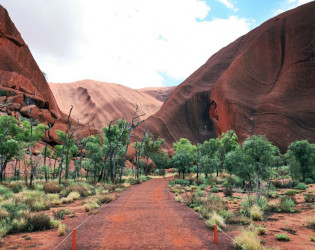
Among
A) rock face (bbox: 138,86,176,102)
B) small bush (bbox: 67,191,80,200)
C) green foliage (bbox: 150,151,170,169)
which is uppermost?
rock face (bbox: 138,86,176,102)

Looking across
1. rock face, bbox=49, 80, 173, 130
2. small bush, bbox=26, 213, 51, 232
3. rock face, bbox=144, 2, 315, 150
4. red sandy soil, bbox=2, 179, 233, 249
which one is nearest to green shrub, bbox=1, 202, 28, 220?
small bush, bbox=26, 213, 51, 232

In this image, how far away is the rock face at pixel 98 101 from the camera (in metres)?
118

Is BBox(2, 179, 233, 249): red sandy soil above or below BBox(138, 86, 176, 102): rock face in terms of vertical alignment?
below

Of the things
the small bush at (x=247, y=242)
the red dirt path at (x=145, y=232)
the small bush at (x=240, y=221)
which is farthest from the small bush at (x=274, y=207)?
the small bush at (x=247, y=242)

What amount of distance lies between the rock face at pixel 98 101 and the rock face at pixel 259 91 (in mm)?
36016

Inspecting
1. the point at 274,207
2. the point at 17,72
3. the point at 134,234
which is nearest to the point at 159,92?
the point at 17,72

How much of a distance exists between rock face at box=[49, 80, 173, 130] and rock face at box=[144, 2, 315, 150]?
36.0 metres

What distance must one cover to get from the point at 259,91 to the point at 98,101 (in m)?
84.1

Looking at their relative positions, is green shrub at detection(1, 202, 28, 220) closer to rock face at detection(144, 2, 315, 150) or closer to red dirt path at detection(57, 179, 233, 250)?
red dirt path at detection(57, 179, 233, 250)

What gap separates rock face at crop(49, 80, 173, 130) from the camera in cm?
11760

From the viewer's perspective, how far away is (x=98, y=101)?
12712cm

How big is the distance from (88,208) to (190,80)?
93.9 metres

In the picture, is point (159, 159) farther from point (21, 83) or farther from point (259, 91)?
point (21, 83)

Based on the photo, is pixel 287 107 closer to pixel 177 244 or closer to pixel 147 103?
pixel 177 244
